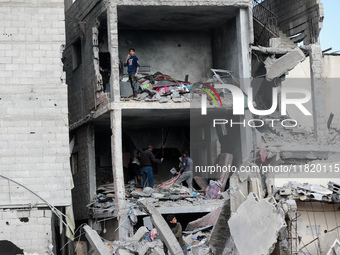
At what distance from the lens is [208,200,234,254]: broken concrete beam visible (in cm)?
1953

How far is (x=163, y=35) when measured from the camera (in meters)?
29.7

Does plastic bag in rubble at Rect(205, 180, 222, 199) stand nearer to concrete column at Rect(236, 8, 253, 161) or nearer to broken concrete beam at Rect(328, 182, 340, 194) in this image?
concrete column at Rect(236, 8, 253, 161)

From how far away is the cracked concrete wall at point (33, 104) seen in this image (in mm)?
22484

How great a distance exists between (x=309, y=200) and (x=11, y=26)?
10012mm

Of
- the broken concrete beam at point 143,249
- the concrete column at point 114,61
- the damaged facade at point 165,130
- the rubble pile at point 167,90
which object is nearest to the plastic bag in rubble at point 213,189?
the damaged facade at point 165,130

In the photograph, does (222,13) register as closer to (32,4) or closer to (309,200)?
(32,4)

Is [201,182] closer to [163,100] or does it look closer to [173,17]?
[163,100]

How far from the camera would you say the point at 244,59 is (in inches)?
1038

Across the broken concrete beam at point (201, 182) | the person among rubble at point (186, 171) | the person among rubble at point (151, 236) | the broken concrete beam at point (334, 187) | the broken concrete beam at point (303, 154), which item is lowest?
the person among rubble at point (151, 236)

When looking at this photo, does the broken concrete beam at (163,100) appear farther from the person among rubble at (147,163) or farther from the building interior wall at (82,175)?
the building interior wall at (82,175)

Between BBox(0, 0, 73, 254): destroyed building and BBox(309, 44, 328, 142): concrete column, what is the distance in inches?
353

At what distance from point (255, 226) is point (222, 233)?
6.68 feet

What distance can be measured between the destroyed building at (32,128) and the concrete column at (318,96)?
8.97m

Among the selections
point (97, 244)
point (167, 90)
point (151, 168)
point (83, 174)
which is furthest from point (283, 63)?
point (97, 244)
